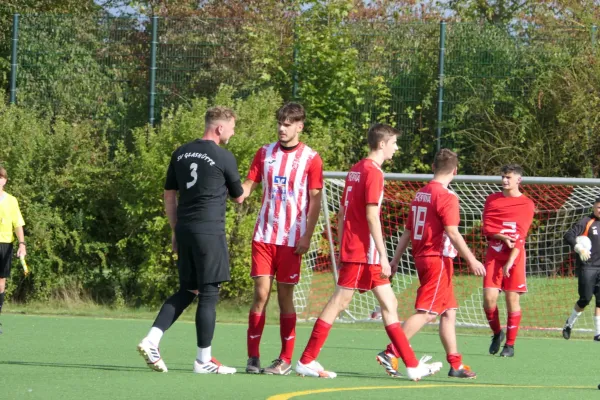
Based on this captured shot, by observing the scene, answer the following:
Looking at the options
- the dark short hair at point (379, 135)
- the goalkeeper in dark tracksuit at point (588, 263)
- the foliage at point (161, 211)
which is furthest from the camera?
the foliage at point (161, 211)

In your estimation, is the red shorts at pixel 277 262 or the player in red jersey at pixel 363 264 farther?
the red shorts at pixel 277 262

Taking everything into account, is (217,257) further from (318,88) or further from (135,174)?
(318,88)

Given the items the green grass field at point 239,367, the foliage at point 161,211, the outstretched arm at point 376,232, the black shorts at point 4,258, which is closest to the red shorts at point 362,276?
the outstretched arm at point 376,232

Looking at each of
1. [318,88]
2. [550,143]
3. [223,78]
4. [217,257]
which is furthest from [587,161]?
[217,257]

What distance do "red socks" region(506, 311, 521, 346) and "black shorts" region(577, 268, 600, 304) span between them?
203 centimetres

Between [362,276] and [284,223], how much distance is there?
30.0 inches

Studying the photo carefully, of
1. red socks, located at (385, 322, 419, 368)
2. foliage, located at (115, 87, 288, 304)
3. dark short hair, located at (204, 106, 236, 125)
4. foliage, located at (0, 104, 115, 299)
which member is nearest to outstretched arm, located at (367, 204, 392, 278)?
red socks, located at (385, 322, 419, 368)

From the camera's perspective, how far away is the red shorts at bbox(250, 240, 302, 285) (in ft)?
27.8

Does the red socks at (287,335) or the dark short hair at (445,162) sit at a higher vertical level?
the dark short hair at (445,162)

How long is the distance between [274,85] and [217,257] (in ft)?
35.9

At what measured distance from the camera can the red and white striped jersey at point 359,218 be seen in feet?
26.8

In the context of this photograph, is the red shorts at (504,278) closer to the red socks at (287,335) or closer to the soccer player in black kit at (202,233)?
the red socks at (287,335)

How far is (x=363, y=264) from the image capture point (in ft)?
26.9

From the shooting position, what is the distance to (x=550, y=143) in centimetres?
1781
